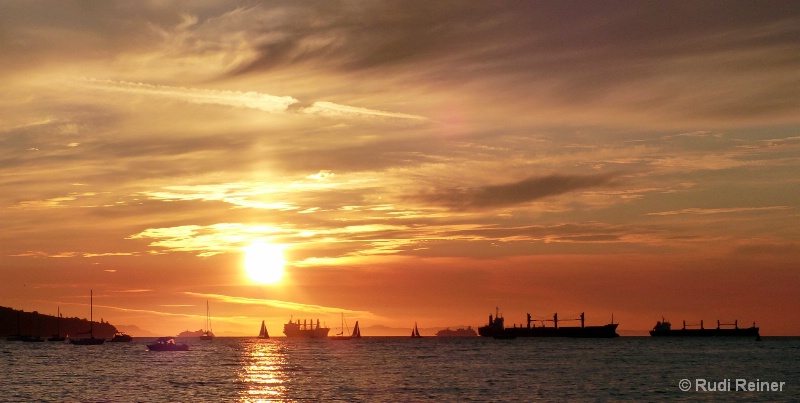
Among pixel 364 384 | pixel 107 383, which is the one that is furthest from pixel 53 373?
pixel 364 384

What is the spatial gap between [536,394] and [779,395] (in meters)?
26.1

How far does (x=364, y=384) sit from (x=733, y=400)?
44.7 meters

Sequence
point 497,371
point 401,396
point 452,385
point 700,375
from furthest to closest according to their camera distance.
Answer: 1. point 497,371
2. point 700,375
3. point 452,385
4. point 401,396

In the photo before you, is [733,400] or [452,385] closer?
[733,400]

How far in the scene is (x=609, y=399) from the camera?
3585 inches

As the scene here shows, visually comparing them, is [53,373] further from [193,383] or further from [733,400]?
[733,400]

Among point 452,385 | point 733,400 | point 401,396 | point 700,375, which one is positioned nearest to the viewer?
point 733,400

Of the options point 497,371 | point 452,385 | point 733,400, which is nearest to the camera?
point 733,400

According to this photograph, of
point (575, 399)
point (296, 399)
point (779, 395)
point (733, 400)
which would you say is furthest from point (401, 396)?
point (779, 395)

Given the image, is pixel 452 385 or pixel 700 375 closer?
pixel 452 385

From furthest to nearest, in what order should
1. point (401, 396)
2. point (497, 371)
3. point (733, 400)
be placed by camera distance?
point (497, 371) → point (401, 396) → point (733, 400)

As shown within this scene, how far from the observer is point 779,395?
93.8 m

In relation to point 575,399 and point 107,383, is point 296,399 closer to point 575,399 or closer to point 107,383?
point 575,399

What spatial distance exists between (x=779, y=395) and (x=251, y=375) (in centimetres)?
7456
